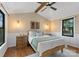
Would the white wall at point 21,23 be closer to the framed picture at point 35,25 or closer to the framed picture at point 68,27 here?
the framed picture at point 35,25

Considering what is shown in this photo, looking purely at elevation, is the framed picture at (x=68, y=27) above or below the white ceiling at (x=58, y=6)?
below

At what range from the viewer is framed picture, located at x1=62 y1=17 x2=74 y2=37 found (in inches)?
206

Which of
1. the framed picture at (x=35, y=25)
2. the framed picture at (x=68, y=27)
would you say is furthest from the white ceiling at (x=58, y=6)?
the framed picture at (x=35, y=25)

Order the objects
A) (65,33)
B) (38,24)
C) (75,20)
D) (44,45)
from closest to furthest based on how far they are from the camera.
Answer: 1. (44,45)
2. (75,20)
3. (65,33)
4. (38,24)

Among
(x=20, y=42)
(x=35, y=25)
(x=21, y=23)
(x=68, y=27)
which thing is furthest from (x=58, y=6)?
(x=20, y=42)

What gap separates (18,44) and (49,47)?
2.76 meters

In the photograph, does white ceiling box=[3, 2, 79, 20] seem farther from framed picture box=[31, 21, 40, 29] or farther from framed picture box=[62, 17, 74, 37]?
framed picture box=[31, 21, 40, 29]

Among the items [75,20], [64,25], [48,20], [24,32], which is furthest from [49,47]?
[48,20]

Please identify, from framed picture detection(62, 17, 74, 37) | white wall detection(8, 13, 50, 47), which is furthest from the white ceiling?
white wall detection(8, 13, 50, 47)

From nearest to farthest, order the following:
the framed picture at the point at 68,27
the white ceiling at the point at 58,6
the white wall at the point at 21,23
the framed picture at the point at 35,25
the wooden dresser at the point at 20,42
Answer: the white ceiling at the point at 58,6 → the framed picture at the point at 68,27 → the wooden dresser at the point at 20,42 → the white wall at the point at 21,23 → the framed picture at the point at 35,25

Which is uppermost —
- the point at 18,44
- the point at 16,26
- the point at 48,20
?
the point at 48,20

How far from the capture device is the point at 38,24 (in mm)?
6727

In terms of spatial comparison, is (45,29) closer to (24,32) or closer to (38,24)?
(38,24)

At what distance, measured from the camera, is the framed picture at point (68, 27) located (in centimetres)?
523
